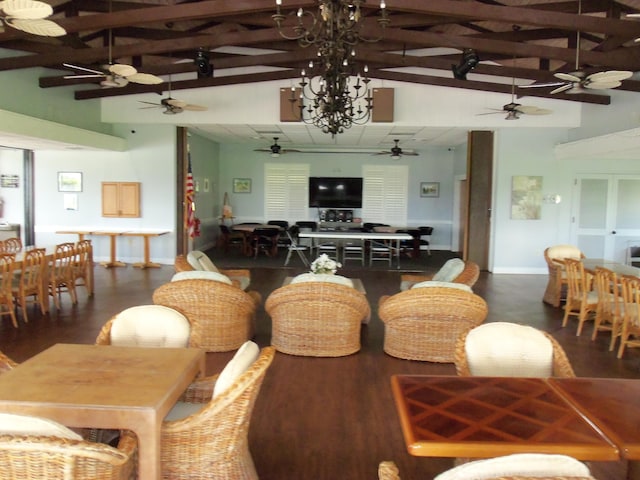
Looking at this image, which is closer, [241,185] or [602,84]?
[602,84]

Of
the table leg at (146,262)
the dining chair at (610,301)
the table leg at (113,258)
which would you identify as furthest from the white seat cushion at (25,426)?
the table leg at (113,258)

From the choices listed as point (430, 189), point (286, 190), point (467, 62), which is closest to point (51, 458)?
point (467, 62)

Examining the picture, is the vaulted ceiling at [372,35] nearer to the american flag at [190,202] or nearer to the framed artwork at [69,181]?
the framed artwork at [69,181]

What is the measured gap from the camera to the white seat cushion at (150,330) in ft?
9.90

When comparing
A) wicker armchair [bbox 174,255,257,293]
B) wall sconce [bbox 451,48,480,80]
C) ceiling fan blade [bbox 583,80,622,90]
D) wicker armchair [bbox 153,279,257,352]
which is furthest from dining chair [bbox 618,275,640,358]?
wall sconce [bbox 451,48,480,80]

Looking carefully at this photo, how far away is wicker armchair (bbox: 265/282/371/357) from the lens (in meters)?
4.70

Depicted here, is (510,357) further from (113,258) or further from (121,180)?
(121,180)

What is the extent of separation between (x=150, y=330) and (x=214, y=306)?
5.83 ft

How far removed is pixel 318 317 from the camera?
4.77 m

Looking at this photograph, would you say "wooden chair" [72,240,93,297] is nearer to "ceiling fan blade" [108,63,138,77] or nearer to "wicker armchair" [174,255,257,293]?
"wicker armchair" [174,255,257,293]

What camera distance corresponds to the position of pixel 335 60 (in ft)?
16.0

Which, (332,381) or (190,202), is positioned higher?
(190,202)

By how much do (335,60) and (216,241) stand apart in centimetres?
1000

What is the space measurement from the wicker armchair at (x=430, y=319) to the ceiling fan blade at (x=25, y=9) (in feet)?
12.3
